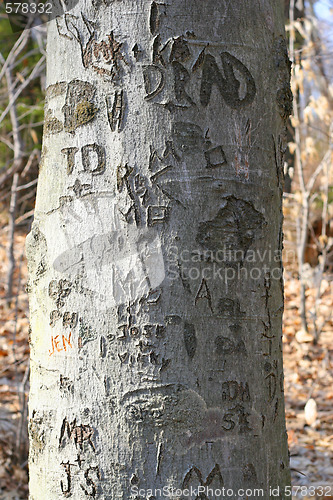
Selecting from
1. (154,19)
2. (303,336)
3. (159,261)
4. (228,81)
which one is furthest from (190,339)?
Answer: (303,336)

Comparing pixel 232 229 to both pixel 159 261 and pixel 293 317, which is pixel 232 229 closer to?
pixel 159 261

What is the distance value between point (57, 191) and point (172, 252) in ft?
0.90

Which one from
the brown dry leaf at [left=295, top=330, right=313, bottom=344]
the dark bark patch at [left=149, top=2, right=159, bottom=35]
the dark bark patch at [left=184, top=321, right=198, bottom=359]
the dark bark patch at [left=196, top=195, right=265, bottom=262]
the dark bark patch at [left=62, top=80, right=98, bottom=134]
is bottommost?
the dark bark patch at [left=184, top=321, right=198, bottom=359]

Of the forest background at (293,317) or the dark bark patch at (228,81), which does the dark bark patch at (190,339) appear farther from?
the forest background at (293,317)

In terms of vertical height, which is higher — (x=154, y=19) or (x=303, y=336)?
(x=154, y=19)

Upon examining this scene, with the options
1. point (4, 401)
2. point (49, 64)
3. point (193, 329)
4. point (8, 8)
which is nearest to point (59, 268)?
point (193, 329)

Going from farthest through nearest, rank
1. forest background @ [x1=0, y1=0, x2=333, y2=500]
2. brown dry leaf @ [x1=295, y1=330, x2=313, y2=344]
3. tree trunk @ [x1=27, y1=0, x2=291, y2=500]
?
brown dry leaf @ [x1=295, y1=330, x2=313, y2=344] < forest background @ [x1=0, y1=0, x2=333, y2=500] < tree trunk @ [x1=27, y1=0, x2=291, y2=500]

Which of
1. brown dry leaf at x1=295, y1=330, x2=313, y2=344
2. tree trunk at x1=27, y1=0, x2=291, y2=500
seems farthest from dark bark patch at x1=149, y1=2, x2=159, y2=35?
brown dry leaf at x1=295, y1=330, x2=313, y2=344

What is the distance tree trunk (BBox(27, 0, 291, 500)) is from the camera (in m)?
0.88

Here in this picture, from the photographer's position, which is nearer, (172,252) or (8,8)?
(172,252)

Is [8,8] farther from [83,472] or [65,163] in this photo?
[83,472]

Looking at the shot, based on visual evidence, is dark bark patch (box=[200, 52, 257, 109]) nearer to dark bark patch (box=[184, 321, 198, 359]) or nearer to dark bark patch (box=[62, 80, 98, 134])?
dark bark patch (box=[62, 80, 98, 134])

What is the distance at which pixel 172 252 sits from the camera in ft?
2.92

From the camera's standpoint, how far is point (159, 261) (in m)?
0.89
